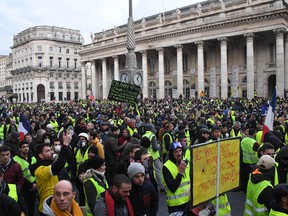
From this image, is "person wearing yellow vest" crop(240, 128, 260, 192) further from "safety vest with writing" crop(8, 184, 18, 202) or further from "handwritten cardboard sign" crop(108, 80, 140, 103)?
"handwritten cardboard sign" crop(108, 80, 140, 103)

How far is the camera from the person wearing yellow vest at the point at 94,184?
4.38 metres

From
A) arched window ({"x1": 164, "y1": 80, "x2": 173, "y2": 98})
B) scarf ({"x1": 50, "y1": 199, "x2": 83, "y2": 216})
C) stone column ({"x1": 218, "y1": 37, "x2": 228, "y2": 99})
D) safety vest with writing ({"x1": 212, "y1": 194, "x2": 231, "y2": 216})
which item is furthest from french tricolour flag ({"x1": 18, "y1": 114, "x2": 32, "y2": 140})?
arched window ({"x1": 164, "y1": 80, "x2": 173, "y2": 98})

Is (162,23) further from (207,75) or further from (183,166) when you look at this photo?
(183,166)

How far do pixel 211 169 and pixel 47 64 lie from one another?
8020 cm

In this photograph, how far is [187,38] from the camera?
41.8 m

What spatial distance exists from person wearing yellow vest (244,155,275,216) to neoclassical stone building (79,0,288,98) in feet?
104

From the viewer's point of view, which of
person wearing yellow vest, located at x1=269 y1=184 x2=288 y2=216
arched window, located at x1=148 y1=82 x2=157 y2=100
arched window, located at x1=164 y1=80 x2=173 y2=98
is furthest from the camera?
arched window, located at x1=148 y1=82 x2=157 y2=100

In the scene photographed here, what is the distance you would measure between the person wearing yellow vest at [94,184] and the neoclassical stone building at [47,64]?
74997mm

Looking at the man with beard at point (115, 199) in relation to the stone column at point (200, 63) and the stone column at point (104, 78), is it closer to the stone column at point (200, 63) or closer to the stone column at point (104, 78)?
the stone column at point (200, 63)

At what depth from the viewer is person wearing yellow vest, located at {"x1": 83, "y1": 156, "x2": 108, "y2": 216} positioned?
4383 mm

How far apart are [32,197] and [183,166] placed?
126 inches

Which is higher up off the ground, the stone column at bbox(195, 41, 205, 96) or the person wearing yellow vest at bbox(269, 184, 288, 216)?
the stone column at bbox(195, 41, 205, 96)

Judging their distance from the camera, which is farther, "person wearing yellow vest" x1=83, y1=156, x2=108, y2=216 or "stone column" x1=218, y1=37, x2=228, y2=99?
"stone column" x1=218, y1=37, x2=228, y2=99

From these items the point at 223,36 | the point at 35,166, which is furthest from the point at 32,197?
the point at 223,36
